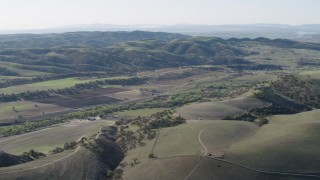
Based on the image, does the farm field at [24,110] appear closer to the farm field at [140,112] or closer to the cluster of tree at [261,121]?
the farm field at [140,112]

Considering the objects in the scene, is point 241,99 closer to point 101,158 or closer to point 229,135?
point 229,135

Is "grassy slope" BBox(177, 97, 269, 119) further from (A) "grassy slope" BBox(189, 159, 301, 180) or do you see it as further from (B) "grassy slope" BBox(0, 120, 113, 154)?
(A) "grassy slope" BBox(189, 159, 301, 180)

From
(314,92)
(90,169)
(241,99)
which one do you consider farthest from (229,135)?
(314,92)

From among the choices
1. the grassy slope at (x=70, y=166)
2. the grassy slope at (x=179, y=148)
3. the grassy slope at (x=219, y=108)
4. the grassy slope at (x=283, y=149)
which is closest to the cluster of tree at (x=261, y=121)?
the grassy slope at (x=179, y=148)

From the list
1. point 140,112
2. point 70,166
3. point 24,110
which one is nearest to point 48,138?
point 70,166

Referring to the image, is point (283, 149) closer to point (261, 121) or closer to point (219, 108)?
point (261, 121)
